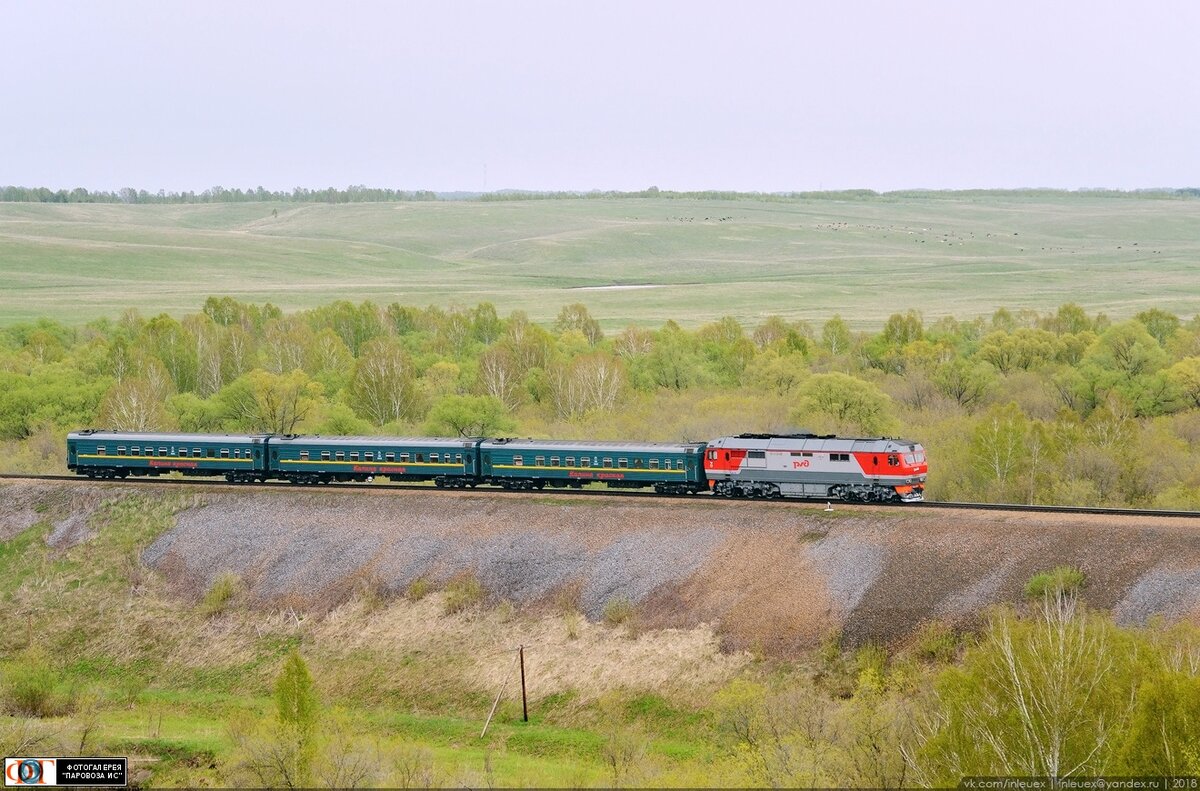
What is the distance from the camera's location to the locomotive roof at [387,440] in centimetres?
6406

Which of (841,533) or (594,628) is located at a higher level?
(841,533)

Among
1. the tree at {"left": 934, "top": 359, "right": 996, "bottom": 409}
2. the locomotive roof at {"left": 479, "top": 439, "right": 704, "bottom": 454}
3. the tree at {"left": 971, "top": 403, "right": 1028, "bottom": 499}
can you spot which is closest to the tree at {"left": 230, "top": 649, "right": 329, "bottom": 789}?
the locomotive roof at {"left": 479, "top": 439, "right": 704, "bottom": 454}

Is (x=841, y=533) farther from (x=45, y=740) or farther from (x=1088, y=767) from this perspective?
(x=45, y=740)

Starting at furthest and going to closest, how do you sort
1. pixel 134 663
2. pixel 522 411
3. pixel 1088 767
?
pixel 522 411 → pixel 134 663 → pixel 1088 767

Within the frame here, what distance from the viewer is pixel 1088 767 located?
28.4 m

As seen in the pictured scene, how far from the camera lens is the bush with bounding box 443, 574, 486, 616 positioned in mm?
53156

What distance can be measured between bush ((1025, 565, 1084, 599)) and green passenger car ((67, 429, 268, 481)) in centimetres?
3958

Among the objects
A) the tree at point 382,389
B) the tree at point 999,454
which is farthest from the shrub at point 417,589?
the tree at point 382,389

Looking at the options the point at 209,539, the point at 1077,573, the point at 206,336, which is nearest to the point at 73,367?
the point at 206,336

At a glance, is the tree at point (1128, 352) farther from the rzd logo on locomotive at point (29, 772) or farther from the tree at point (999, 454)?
the rzd logo on locomotive at point (29, 772)

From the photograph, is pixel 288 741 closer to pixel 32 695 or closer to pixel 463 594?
pixel 463 594

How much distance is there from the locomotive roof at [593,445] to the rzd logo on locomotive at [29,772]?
28.5 meters

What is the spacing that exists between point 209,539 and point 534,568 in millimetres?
16952

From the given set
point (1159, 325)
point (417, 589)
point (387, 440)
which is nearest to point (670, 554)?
point (417, 589)
